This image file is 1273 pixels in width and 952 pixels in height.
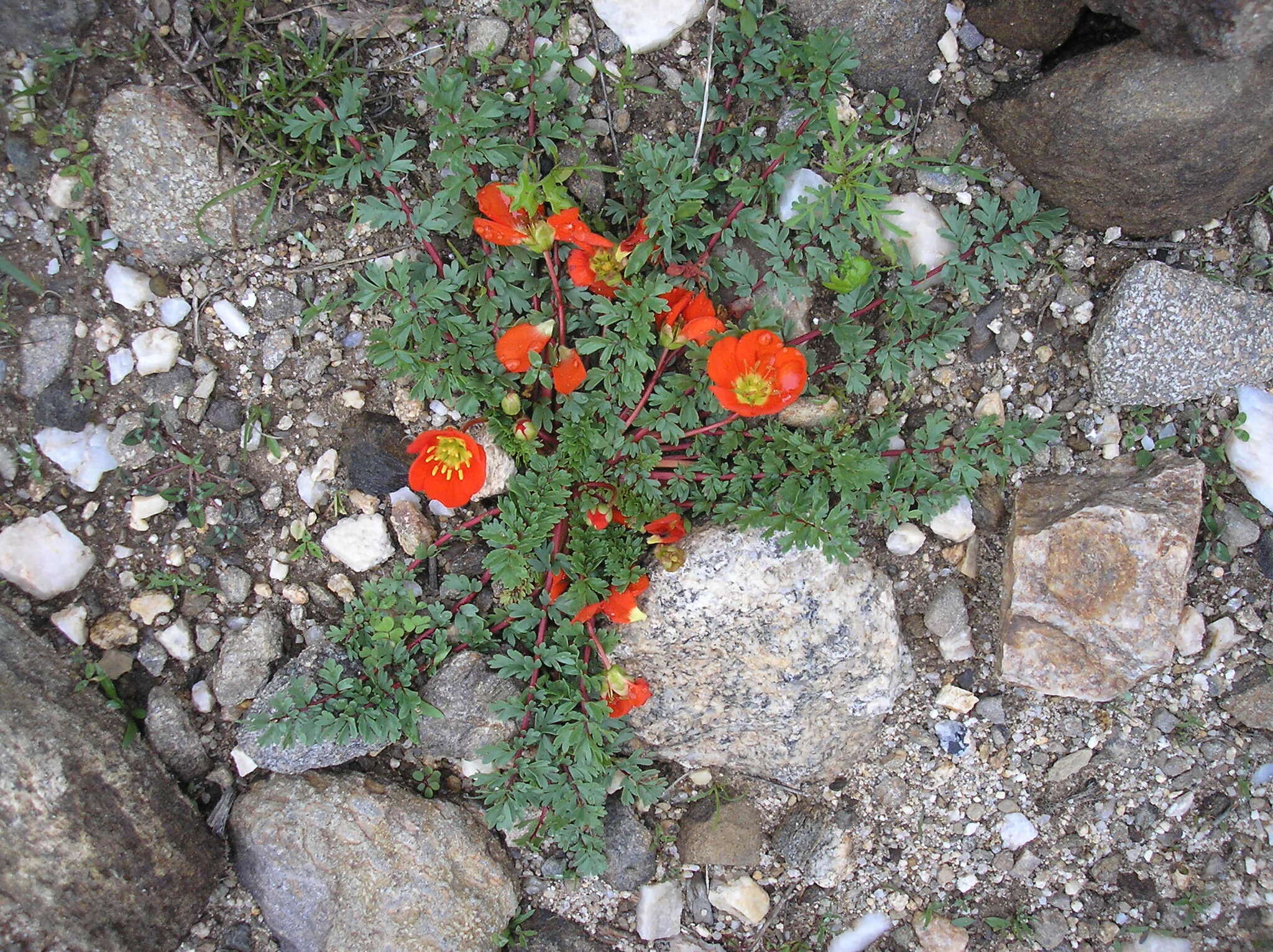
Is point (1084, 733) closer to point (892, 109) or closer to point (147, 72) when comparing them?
point (892, 109)

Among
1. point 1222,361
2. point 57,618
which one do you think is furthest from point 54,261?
point 1222,361

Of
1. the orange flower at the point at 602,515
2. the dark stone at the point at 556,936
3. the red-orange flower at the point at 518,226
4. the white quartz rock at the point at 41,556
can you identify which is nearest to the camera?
the red-orange flower at the point at 518,226

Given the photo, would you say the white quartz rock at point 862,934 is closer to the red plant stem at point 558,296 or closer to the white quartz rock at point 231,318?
the red plant stem at point 558,296

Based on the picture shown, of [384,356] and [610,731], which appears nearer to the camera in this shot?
[384,356]

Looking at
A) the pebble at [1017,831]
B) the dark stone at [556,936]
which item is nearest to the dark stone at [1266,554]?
the pebble at [1017,831]

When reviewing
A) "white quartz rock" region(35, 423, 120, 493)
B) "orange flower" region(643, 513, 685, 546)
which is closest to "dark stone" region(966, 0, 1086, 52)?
"orange flower" region(643, 513, 685, 546)

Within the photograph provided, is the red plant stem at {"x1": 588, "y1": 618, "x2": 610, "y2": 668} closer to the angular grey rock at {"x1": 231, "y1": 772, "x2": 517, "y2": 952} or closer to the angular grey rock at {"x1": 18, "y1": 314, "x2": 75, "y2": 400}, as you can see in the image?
the angular grey rock at {"x1": 231, "y1": 772, "x2": 517, "y2": 952}
